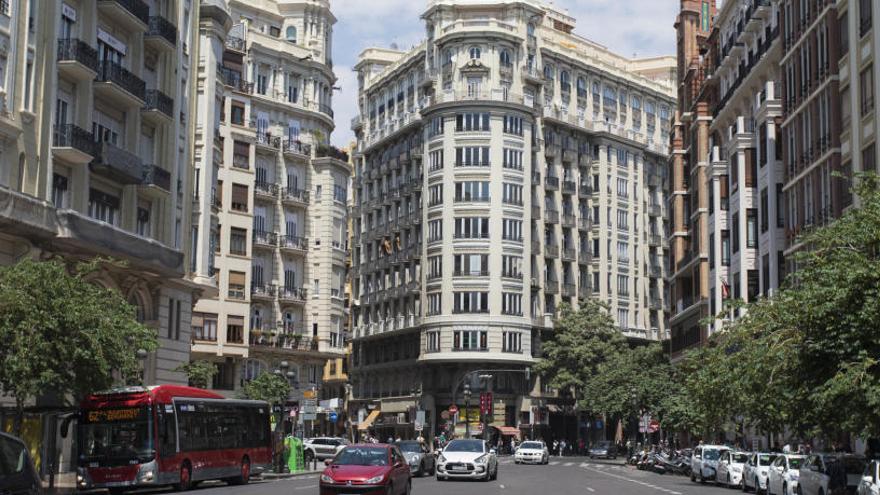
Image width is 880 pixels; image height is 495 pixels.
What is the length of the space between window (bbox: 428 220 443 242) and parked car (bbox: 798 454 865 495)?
212 ft

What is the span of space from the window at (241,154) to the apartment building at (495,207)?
23.3 meters

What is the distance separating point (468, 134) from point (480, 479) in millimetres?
56718

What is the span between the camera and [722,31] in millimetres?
74750

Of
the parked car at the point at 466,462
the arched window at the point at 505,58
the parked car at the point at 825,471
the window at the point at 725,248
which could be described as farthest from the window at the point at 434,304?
the parked car at the point at 825,471

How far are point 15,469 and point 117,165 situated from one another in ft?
98.1

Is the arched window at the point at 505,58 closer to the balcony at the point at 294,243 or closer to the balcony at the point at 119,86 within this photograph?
the balcony at the point at 294,243

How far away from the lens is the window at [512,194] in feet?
311

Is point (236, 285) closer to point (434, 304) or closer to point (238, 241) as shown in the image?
point (238, 241)

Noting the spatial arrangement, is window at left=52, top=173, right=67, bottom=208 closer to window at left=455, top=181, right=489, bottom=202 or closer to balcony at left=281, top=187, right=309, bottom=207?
balcony at left=281, top=187, right=309, bottom=207

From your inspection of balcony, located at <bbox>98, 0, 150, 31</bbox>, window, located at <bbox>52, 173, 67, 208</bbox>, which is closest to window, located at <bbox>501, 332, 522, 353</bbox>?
balcony, located at <bbox>98, 0, 150, 31</bbox>

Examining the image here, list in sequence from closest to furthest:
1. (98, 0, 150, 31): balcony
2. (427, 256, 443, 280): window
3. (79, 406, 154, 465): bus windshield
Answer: (79, 406, 154, 465): bus windshield → (98, 0, 150, 31): balcony → (427, 256, 443, 280): window

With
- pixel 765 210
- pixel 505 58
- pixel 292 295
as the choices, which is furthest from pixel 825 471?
pixel 505 58

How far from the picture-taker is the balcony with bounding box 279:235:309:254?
80.1 m

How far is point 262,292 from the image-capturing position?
78.5 metres
